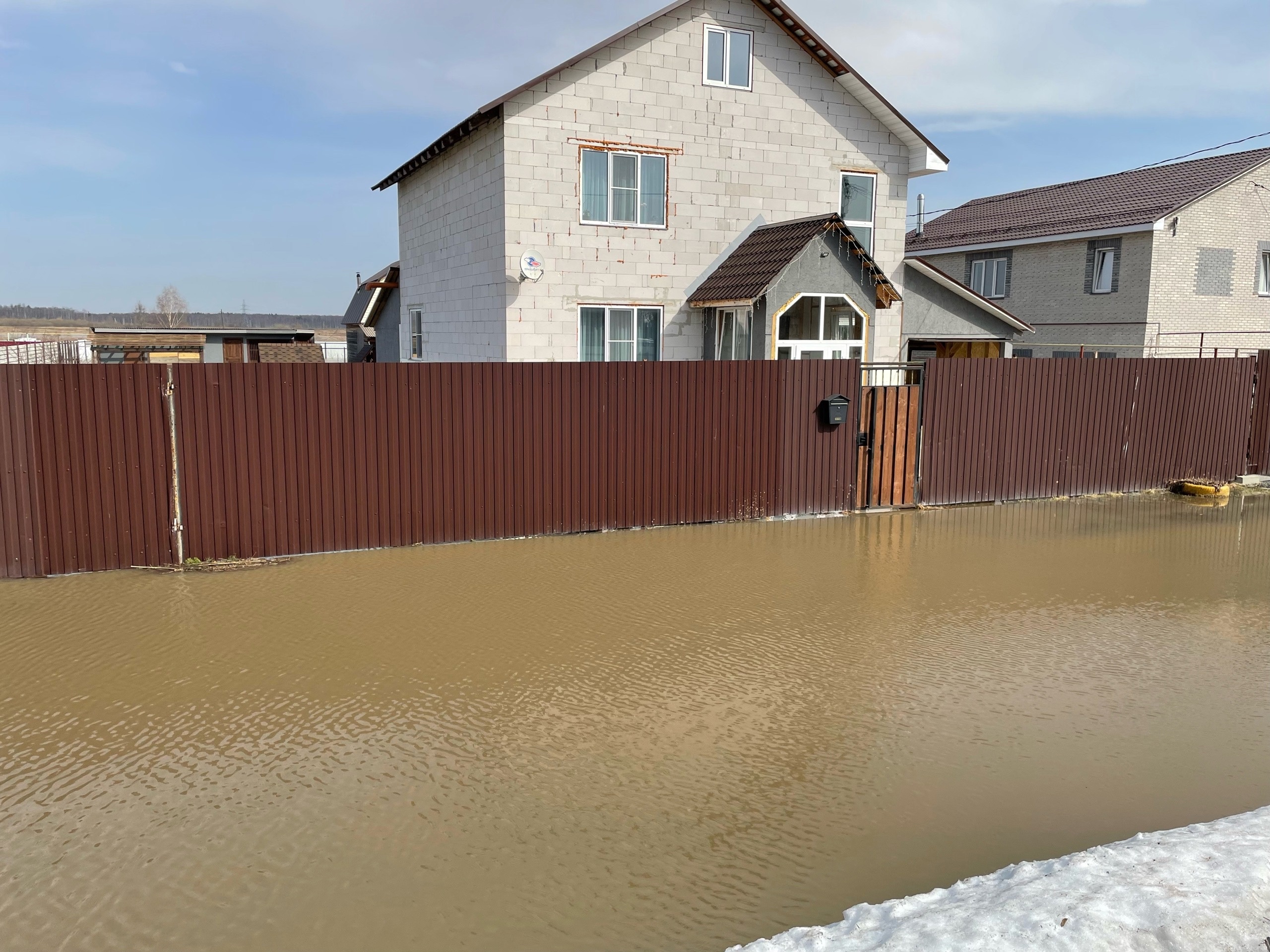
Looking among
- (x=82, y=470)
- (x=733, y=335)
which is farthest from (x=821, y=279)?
(x=82, y=470)

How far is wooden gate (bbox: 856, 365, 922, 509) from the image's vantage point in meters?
13.4

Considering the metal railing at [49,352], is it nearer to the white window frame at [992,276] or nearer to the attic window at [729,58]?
the attic window at [729,58]

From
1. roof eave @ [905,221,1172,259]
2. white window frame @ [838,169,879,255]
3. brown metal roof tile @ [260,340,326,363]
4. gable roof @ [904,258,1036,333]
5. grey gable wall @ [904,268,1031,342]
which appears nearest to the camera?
white window frame @ [838,169,879,255]

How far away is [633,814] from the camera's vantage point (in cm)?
496

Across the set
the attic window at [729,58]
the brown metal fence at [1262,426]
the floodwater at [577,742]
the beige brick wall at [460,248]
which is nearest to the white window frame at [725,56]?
the attic window at [729,58]

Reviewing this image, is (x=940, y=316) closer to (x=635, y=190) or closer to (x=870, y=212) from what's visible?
(x=870, y=212)

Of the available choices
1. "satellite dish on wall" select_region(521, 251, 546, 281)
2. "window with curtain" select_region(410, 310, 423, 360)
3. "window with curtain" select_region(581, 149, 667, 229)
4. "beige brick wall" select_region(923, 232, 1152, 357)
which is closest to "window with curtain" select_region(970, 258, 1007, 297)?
"beige brick wall" select_region(923, 232, 1152, 357)

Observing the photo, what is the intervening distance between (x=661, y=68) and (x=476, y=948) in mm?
15405

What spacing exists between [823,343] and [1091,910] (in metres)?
13.4

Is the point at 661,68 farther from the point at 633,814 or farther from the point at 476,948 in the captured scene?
the point at 476,948

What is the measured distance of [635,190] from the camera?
16.7 m

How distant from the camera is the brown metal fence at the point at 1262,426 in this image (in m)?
16.5

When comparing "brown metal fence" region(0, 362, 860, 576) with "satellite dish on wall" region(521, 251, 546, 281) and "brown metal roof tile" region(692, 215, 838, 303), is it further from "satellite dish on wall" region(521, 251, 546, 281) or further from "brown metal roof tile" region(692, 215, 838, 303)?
"satellite dish on wall" region(521, 251, 546, 281)

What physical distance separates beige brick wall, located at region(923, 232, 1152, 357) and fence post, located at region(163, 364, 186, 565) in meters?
22.6
